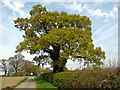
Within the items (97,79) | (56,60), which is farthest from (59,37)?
(97,79)

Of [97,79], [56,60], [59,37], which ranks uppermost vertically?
[59,37]

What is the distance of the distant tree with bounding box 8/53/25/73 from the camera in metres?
108

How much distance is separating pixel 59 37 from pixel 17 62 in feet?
255

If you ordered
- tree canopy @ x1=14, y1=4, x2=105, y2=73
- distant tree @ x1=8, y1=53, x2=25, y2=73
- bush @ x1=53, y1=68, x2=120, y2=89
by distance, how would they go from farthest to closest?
distant tree @ x1=8, y1=53, x2=25, y2=73 < tree canopy @ x1=14, y1=4, x2=105, y2=73 < bush @ x1=53, y1=68, x2=120, y2=89

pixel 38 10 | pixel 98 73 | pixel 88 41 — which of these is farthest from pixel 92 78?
pixel 38 10

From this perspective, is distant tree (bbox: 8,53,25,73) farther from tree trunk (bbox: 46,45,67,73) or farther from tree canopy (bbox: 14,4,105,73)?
tree trunk (bbox: 46,45,67,73)

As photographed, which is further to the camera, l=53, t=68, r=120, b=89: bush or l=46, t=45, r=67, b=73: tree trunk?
l=46, t=45, r=67, b=73: tree trunk

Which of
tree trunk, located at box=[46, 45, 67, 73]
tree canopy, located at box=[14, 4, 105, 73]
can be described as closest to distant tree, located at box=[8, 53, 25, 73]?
tree canopy, located at box=[14, 4, 105, 73]

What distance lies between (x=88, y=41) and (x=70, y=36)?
3369 millimetres

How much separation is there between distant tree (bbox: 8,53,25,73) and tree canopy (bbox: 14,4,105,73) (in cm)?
6892

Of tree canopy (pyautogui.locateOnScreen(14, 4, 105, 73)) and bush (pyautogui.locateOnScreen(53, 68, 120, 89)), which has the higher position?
tree canopy (pyautogui.locateOnScreen(14, 4, 105, 73))

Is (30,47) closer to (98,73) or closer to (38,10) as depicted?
(38,10)

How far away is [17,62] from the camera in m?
108

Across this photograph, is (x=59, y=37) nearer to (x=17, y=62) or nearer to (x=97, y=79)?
(x=97, y=79)
